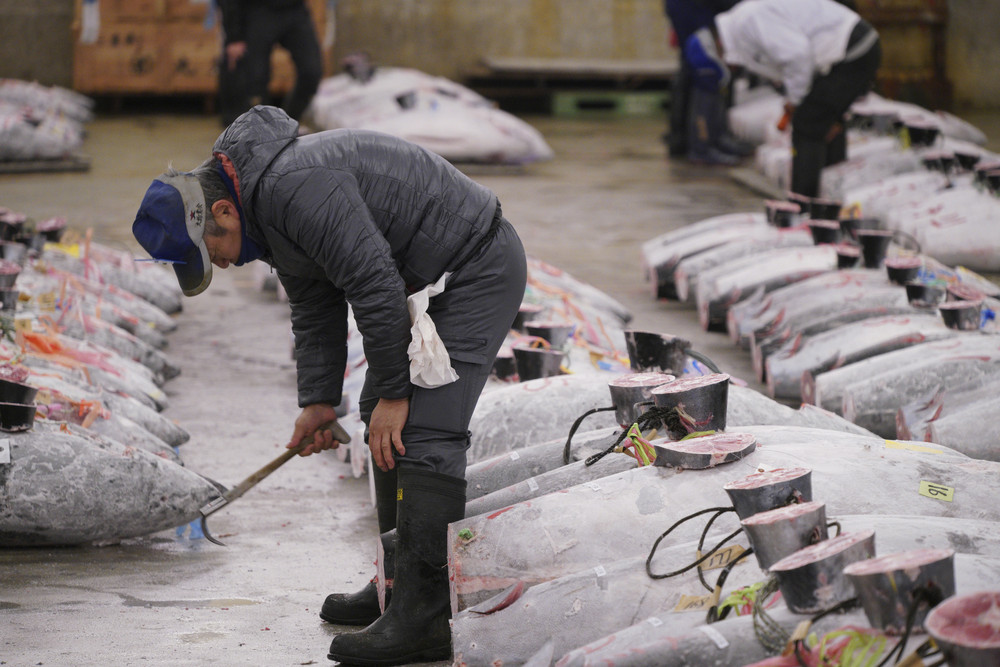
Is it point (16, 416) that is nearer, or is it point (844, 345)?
point (16, 416)

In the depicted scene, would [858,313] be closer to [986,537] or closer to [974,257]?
[974,257]

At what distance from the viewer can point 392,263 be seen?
2.56 metres

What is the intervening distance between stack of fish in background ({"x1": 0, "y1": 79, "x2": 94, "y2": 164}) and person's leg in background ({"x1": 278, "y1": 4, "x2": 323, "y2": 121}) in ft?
6.08

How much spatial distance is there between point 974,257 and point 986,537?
4.38 m

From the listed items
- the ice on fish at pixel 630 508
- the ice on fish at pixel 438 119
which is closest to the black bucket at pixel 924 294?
the ice on fish at pixel 630 508

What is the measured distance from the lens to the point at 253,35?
9.86m

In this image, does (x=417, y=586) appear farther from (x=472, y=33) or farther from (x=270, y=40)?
(x=472, y=33)

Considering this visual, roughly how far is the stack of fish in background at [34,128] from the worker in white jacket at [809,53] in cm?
539

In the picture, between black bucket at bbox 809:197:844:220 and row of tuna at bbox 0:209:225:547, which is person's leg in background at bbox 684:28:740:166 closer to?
black bucket at bbox 809:197:844:220

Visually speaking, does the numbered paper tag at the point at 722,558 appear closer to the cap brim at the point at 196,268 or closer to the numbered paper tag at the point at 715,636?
the numbered paper tag at the point at 715,636

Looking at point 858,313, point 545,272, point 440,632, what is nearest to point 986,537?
point 440,632

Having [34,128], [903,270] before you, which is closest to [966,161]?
[903,270]

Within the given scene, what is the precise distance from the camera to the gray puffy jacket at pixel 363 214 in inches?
99.0

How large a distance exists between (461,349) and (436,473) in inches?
9.7
